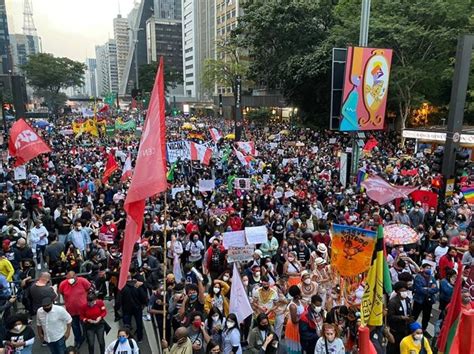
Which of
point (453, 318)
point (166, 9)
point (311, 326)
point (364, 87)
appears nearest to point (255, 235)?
point (311, 326)

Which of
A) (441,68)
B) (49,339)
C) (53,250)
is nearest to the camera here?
(49,339)

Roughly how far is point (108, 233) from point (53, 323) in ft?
14.1

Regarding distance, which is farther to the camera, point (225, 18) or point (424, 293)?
point (225, 18)

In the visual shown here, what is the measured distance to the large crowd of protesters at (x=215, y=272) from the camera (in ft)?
19.4

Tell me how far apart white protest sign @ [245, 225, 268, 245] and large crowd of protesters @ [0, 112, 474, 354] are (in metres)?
0.30

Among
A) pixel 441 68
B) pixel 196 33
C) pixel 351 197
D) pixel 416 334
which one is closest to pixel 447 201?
pixel 351 197

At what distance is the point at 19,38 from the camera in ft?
632

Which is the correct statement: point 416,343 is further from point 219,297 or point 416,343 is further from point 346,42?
point 346,42

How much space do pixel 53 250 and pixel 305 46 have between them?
31.1m

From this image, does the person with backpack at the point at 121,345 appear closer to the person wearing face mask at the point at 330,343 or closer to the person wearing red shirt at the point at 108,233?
the person wearing face mask at the point at 330,343

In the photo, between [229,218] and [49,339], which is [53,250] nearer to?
[49,339]

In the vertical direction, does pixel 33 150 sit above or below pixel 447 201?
above

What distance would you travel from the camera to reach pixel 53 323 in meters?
5.97

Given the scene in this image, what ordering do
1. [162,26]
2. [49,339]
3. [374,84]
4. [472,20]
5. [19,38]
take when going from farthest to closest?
1. [19,38]
2. [162,26]
3. [472,20]
4. [374,84]
5. [49,339]
